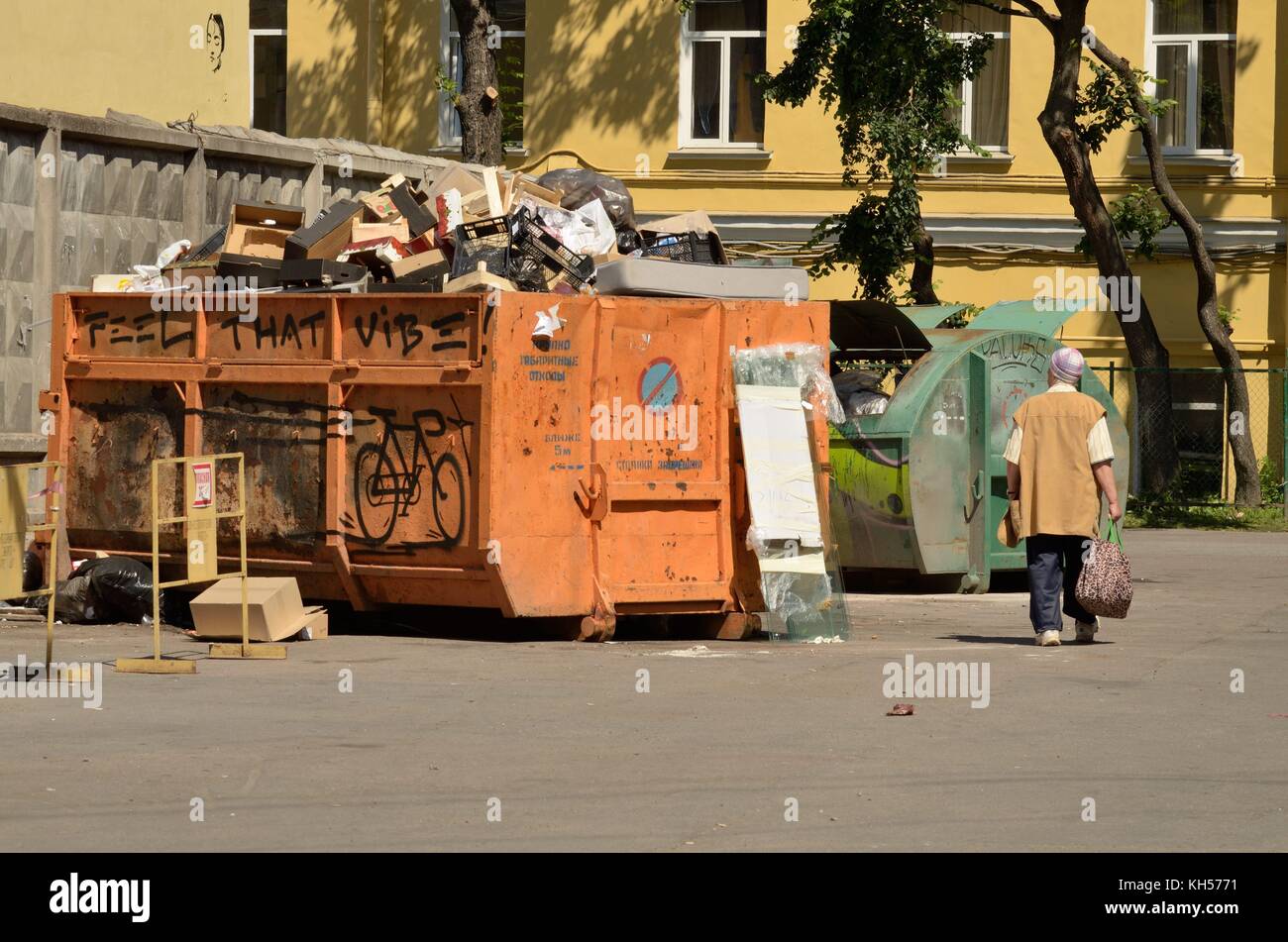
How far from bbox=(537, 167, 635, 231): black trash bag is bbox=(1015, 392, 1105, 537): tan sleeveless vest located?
9.39 feet

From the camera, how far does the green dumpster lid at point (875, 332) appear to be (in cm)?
1481

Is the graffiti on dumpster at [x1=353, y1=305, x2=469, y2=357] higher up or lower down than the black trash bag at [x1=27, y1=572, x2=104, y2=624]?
higher up

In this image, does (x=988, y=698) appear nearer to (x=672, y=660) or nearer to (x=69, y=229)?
(x=672, y=660)

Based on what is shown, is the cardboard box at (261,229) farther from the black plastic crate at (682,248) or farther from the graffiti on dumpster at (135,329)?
the black plastic crate at (682,248)

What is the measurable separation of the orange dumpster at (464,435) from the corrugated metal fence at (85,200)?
2.71 feet

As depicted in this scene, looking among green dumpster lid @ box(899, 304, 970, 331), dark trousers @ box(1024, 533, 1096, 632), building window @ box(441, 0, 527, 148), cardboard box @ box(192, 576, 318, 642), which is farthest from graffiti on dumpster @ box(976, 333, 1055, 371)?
building window @ box(441, 0, 527, 148)

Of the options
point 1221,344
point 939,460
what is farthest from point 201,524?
point 1221,344

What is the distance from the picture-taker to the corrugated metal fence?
40.6 feet

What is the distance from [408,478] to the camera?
35.6 feet

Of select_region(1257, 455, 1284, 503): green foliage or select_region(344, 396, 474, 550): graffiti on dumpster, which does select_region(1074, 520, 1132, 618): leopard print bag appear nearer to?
select_region(344, 396, 474, 550): graffiti on dumpster

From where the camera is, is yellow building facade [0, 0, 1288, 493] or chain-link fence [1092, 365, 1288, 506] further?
yellow building facade [0, 0, 1288, 493]

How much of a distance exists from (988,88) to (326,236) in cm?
1495

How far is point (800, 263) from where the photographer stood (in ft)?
82.2

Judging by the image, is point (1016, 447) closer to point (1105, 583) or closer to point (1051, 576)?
point (1051, 576)
